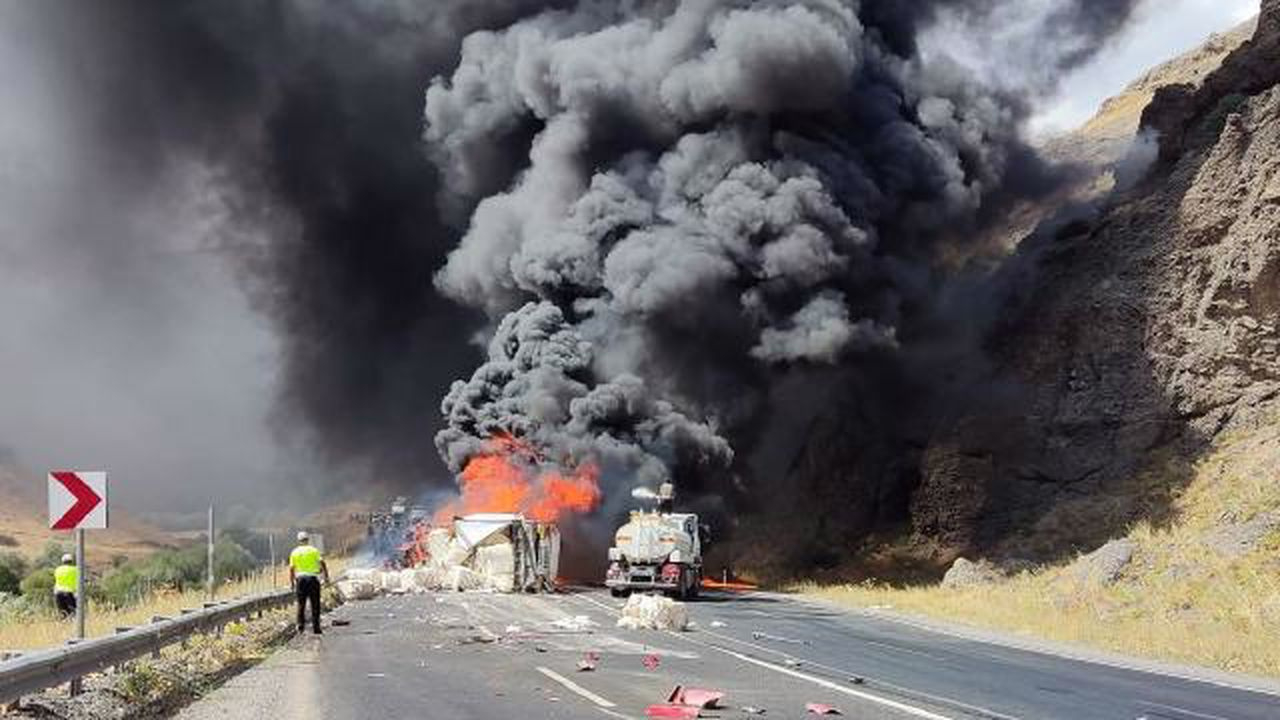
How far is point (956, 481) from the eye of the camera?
49.4 meters

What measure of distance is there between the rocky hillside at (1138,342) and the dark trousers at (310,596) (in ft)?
89.5

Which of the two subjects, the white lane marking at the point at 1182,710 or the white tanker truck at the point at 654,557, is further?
the white tanker truck at the point at 654,557

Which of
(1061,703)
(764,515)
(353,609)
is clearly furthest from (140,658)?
(764,515)

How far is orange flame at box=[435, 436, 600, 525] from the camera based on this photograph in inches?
1753

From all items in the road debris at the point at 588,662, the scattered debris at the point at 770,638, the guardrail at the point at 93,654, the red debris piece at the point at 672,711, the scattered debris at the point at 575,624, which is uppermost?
the guardrail at the point at 93,654

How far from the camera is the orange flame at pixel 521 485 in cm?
4453

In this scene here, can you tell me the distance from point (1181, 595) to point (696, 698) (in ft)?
63.0

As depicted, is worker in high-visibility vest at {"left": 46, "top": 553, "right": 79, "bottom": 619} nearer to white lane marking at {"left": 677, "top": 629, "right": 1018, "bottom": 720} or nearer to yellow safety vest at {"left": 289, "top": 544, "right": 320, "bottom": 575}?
yellow safety vest at {"left": 289, "top": 544, "right": 320, "bottom": 575}

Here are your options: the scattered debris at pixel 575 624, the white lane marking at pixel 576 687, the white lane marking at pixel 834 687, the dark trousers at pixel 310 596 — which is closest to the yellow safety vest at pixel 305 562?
the dark trousers at pixel 310 596

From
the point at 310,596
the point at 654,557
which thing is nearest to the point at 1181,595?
the point at 654,557

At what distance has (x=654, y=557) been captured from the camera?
121ft

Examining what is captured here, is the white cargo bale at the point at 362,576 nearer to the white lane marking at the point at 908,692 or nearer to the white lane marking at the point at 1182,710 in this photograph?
the white lane marking at the point at 908,692

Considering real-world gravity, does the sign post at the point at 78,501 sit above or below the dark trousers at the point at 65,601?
above

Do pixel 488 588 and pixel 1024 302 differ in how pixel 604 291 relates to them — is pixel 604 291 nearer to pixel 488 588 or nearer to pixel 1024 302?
pixel 488 588
